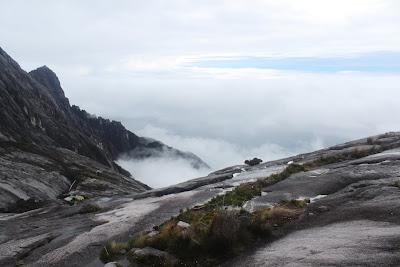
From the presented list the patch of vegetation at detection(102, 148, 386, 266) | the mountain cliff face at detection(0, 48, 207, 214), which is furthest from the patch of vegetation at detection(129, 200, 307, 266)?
the mountain cliff face at detection(0, 48, 207, 214)

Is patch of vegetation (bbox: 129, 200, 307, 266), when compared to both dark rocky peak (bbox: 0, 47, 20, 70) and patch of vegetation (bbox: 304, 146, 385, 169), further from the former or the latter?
dark rocky peak (bbox: 0, 47, 20, 70)

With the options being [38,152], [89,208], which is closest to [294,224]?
A: [89,208]

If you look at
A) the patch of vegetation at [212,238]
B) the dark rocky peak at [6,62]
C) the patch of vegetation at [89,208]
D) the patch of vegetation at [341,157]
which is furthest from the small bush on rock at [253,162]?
the dark rocky peak at [6,62]

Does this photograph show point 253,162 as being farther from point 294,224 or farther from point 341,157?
point 294,224

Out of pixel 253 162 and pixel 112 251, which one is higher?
pixel 253 162

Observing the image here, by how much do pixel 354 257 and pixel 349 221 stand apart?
5798mm

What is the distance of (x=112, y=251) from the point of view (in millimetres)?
24719

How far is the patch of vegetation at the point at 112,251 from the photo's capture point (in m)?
24.3

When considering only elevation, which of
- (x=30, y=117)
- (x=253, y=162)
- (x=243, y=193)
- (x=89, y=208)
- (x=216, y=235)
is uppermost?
(x=30, y=117)

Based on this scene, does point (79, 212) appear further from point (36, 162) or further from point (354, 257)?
point (36, 162)

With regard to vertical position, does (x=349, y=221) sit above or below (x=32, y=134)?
below

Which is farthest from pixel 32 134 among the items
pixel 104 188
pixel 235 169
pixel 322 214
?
pixel 322 214

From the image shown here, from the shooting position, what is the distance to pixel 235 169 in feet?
→ 196

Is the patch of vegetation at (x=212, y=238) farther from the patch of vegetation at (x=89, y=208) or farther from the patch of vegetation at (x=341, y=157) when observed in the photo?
the patch of vegetation at (x=341, y=157)
